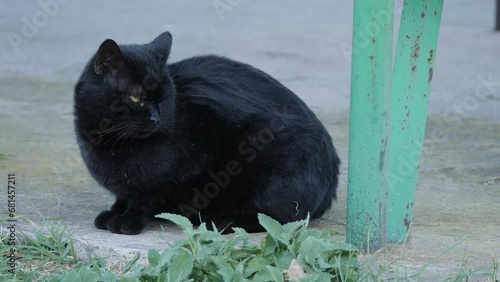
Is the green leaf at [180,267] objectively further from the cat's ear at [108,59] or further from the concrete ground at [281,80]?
the cat's ear at [108,59]

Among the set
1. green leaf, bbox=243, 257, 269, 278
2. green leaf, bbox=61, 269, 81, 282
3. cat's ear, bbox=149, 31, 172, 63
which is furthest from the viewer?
cat's ear, bbox=149, 31, 172, 63

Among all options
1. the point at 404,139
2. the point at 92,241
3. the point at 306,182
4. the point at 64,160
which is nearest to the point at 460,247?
the point at 404,139

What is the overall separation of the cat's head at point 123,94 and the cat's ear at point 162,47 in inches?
1.9

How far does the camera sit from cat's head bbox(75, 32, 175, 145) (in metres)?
2.92

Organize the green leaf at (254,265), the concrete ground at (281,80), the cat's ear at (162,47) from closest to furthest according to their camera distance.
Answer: the green leaf at (254,265) < the cat's ear at (162,47) < the concrete ground at (281,80)

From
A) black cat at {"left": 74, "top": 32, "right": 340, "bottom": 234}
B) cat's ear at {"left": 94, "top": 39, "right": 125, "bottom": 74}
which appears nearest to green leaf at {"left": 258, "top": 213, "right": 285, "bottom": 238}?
black cat at {"left": 74, "top": 32, "right": 340, "bottom": 234}

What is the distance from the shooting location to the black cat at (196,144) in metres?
2.96
